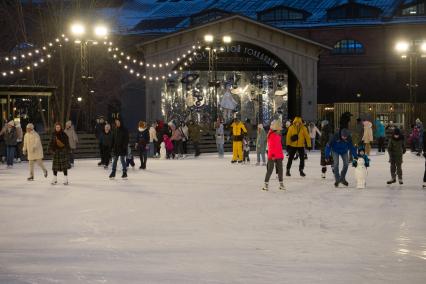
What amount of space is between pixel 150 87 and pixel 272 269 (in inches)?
1296

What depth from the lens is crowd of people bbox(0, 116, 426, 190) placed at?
18000mm

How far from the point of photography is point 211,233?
36.4 feet

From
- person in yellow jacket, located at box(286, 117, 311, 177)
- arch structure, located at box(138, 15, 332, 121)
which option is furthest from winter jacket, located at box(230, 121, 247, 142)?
arch structure, located at box(138, 15, 332, 121)

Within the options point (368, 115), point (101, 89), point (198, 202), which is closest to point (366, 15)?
point (368, 115)

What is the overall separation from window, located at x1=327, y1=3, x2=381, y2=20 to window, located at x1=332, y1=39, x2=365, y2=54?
1.63m

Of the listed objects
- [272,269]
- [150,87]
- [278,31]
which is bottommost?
[272,269]

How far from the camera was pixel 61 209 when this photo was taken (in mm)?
14062

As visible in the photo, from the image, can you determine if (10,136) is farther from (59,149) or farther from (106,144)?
(59,149)

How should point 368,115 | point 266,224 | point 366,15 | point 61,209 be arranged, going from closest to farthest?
point 266,224 → point 61,209 → point 368,115 → point 366,15

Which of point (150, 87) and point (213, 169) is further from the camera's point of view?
point (150, 87)

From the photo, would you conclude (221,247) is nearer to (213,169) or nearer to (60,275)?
(60,275)

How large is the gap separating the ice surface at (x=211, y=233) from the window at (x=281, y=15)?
34395 millimetres

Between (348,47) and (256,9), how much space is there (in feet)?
21.4

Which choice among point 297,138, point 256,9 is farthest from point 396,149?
point 256,9
